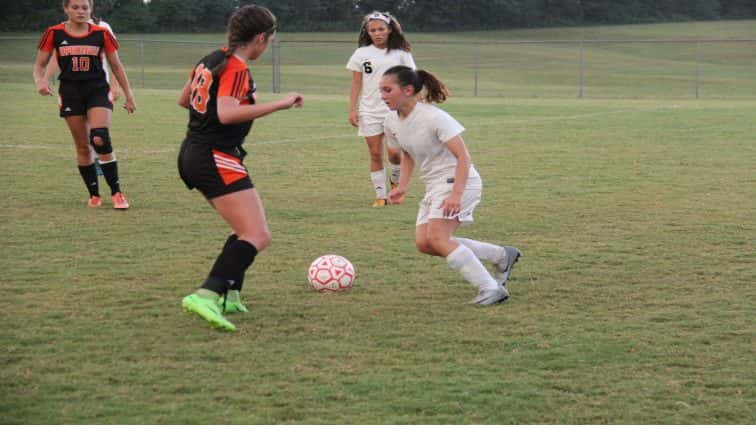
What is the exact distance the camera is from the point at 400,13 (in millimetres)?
64625

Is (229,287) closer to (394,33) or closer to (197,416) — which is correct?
(197,416)

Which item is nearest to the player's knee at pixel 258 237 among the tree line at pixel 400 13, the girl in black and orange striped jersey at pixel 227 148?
the girl in black and orange striped jersey at pixel 227 148

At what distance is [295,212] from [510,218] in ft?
6.17

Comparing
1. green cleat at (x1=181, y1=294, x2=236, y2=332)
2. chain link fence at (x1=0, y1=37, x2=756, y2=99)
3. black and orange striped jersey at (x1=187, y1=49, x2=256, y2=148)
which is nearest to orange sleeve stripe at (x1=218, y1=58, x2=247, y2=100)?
black and orange striped jersey at (x1=187, y1=49, x2=256, y2=148)

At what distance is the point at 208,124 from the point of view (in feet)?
17.5

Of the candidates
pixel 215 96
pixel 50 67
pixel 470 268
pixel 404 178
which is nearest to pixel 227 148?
pixel 215 96

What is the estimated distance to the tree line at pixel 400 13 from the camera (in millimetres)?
46719

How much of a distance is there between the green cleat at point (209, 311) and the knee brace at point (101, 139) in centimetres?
425

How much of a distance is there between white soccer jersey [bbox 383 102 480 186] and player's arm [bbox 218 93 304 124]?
3.02 ft

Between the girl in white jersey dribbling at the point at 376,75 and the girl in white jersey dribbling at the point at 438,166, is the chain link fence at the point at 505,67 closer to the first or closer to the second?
the girl in white jersey dribbling at the point at 376,75

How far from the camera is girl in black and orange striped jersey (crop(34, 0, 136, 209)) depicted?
9.14m

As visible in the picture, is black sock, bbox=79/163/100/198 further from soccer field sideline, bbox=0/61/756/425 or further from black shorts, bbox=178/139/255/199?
black shorts, bbox=178/139/255/199

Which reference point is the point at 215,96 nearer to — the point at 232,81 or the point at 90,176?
the point at 232,81

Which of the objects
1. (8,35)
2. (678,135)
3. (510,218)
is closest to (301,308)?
(510,218)
